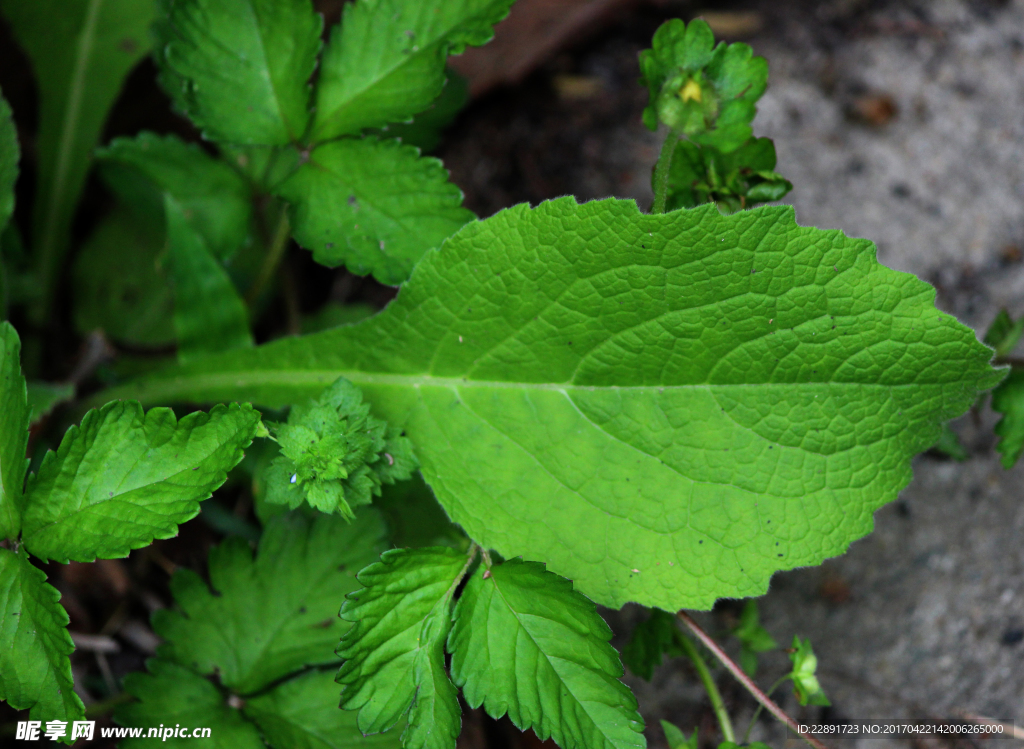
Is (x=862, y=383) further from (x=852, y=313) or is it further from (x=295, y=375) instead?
(x=295, y=375)

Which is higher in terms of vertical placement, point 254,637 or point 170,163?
point 170,163

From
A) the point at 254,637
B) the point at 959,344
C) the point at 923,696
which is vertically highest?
the point at 959,344

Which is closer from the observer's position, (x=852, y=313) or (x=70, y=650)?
(x=70, y=650)

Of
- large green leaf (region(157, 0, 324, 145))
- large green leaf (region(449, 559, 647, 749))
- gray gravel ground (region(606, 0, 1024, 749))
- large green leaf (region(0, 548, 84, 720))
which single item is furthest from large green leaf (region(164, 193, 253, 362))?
gray gravel ground (region(606, 0, 1024, 749))

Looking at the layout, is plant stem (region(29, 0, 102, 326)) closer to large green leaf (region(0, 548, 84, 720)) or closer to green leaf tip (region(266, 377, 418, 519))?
large green leaf (region(0, 548, 84, 720))

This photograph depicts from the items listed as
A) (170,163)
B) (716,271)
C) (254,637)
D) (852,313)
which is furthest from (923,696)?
(170,163)

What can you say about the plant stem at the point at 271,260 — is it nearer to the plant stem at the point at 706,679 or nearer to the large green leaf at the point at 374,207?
the large green leaf at the point at 374,207
